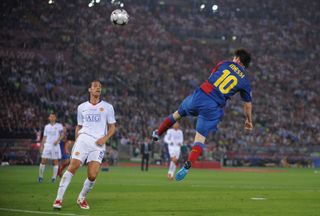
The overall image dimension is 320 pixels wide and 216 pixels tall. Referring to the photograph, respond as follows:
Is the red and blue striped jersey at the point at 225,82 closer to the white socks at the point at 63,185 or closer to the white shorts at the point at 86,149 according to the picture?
the white shorts at the point at 86,149

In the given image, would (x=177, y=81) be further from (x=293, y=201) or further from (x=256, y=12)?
(x=293, y=201)

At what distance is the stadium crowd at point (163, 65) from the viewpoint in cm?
4841

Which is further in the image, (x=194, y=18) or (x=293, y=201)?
(x=194, y=18)

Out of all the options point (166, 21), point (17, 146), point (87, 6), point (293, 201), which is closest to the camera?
point (293, 201)

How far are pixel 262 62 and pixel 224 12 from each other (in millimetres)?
6447

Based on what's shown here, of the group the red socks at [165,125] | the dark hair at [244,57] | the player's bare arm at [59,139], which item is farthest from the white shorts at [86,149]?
the player's bare arm at [59,139]

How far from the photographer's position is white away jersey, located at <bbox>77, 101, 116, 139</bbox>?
535 inches

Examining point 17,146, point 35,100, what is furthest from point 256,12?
point 17,146

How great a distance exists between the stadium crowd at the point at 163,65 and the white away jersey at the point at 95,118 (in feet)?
97.0

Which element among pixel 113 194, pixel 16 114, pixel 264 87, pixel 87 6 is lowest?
pixel 113 194

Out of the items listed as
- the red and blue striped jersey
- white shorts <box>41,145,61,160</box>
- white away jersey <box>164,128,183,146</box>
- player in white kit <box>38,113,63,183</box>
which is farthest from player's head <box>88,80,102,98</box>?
white away jersey <box>164,128,183,146</box>

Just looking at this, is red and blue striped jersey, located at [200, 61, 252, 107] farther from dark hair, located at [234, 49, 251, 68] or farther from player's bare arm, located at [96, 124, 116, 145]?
player's bare arm, located at [96, 124, 116, 145]

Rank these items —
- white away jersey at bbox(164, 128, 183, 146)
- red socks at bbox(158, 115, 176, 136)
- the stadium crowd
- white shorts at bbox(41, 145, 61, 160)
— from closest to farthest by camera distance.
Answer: red socks at bbox(158, 115, 176, 136), white shorts at bbox(41, 145, 61, 160), white away jersey at bbox(164, 128, 183, 146), the stadium crowd

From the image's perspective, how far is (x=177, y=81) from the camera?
57.3 metres
